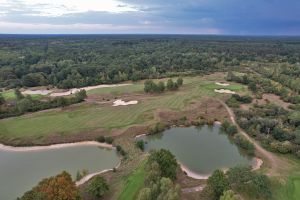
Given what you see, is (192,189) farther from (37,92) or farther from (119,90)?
(37,92)

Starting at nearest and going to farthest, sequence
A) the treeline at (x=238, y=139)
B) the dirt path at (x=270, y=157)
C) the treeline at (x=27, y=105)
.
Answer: the dirt path at (x=270, y=157) < the treeline at (x=238, y=139) < the treeline at (x=27, y=105)

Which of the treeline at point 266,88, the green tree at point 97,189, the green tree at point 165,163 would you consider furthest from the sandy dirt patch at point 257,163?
the treeline at point 266,88

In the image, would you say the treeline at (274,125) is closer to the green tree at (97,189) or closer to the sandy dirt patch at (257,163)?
the sandy dirt patch at (257,163)

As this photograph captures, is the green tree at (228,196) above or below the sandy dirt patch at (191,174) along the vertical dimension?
above

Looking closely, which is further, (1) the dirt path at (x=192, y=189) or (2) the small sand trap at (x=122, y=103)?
(2) the small sand trap at (x=122, y=103)

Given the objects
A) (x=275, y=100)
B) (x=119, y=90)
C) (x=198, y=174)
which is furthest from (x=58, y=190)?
(x=275, y=100)

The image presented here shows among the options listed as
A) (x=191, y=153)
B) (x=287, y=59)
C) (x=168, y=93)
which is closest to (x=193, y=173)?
(x=191, y=153)
